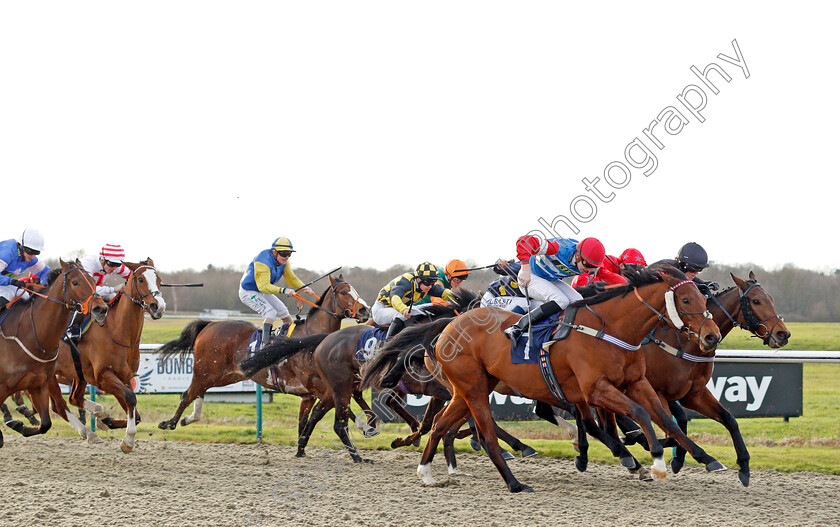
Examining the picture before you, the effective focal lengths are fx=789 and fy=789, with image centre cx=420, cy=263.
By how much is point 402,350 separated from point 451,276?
55.8 inches

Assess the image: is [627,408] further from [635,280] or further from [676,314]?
[635,280]

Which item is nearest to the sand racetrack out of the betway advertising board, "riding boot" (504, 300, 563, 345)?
"riding boot" (504, 300, 563, 345)

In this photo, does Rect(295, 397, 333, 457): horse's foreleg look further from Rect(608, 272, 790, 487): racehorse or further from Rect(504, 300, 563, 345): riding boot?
Rect(608, 272, 790, 487): racehorse

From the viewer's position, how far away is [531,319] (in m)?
5.90

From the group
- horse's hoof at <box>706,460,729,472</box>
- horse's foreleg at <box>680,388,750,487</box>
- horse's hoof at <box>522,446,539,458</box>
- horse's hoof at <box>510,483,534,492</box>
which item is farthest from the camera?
horse's hoof at <box>522,446,539,458</box>

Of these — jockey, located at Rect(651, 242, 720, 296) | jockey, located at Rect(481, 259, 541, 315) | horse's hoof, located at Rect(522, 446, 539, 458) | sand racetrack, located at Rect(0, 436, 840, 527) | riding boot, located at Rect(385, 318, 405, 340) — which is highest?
jockey, located at Rect(651, 242, 720, 296)

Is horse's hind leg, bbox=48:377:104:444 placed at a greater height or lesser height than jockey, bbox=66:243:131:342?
lesser

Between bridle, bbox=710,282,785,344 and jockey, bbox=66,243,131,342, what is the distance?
19.0ft

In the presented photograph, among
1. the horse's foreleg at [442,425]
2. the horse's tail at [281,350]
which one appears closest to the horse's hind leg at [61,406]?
the horse's tail at [281,350]

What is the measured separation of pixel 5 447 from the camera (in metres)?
8.23

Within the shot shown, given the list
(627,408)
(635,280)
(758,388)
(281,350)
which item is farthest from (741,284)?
(281,350)

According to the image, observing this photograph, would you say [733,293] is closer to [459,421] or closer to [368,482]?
[459,421]

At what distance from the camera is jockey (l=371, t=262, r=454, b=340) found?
7.61m

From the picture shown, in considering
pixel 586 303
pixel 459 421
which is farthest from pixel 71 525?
Answer: pixel 586 303
